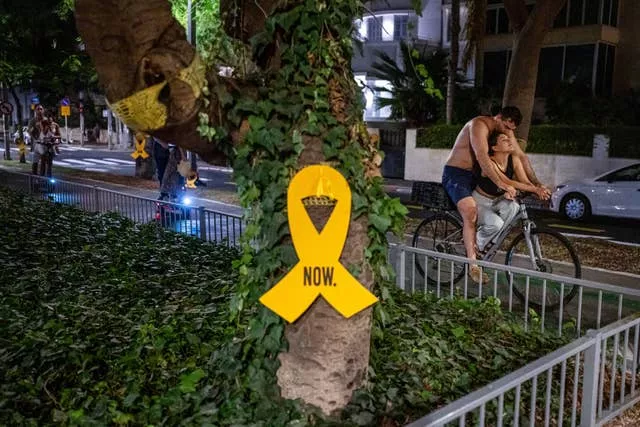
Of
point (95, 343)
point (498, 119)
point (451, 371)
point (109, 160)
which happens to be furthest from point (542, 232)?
point (109, 160)

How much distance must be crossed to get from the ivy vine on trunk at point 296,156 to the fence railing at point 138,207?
9.69 ft

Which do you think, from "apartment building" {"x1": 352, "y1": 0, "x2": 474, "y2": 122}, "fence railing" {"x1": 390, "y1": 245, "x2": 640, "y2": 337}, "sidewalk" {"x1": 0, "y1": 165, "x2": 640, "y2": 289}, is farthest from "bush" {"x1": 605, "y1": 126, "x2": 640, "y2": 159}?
"apartment building" {"x1": 352, "y1": 0, "x2": 474, "y2": 122}

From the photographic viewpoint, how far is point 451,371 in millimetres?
4234

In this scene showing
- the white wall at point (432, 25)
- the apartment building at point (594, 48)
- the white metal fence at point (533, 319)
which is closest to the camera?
the white metal fence at point (533, 319)

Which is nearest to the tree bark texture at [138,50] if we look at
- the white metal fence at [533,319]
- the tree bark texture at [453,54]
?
the white metal fence at [533,319]

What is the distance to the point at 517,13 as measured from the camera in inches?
494

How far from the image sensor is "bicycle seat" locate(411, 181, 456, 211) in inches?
328

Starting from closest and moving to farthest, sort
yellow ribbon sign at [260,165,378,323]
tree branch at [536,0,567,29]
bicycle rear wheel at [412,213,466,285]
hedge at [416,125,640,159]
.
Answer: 1. yellow ribbon sign at [260,165,378,323]
2. bicycle rear wheel at [412,213,466,285]
3. tree branch at [536,0,567,29]
4. hedge at [416,125,640,159]

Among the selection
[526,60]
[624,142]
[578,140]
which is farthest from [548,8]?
[578,140]

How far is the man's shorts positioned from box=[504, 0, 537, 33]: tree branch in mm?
6202

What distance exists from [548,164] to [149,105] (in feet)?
64.1

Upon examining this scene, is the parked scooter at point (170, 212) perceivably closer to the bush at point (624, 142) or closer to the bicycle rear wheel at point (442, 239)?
the bicycle rear wheel at point (442, 239)

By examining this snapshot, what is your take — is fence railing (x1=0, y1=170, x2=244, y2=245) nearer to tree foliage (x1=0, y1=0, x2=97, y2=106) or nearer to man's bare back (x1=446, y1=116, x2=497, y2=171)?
man's bare back (x1=446, y1=116, x2=497, y2=171)

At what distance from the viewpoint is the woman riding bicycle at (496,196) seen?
285 inches
